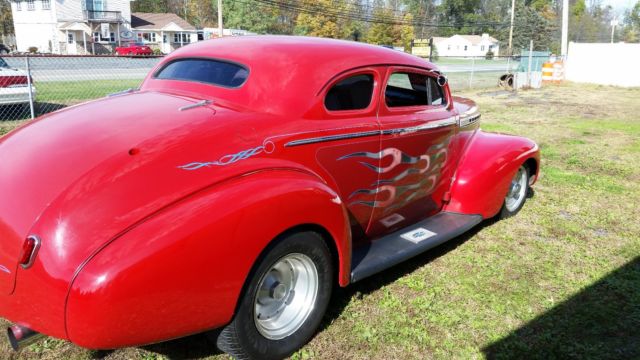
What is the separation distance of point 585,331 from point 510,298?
21.6 inches

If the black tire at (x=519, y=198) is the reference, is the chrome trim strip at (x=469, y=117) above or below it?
above

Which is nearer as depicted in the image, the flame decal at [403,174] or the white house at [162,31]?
the flame decal at [403,174]

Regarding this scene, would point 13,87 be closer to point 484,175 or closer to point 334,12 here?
point 484,175

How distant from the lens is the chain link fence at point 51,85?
950 centimetres

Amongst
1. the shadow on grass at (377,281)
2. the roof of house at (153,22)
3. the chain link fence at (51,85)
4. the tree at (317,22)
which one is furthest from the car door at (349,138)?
→ the roof of house at (153,22)

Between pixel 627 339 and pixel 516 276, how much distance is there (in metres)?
0.95

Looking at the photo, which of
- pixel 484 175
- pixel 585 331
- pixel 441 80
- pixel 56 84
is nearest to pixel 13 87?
pixel 56 84

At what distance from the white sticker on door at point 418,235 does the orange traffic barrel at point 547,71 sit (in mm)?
23021

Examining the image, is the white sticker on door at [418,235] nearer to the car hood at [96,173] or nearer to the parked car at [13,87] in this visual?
the car hood at [96,173]

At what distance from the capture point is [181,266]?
2166mm

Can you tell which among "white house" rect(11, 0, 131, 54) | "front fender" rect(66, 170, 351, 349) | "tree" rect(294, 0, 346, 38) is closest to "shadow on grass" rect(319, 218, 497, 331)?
"front fender" rect(66, 170, 351, 349)

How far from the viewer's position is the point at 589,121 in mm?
12016

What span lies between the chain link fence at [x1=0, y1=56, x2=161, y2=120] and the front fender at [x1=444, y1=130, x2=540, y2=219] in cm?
768

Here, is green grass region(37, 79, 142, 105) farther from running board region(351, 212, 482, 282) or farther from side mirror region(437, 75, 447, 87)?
running board region(351, 212, 482, 282)
